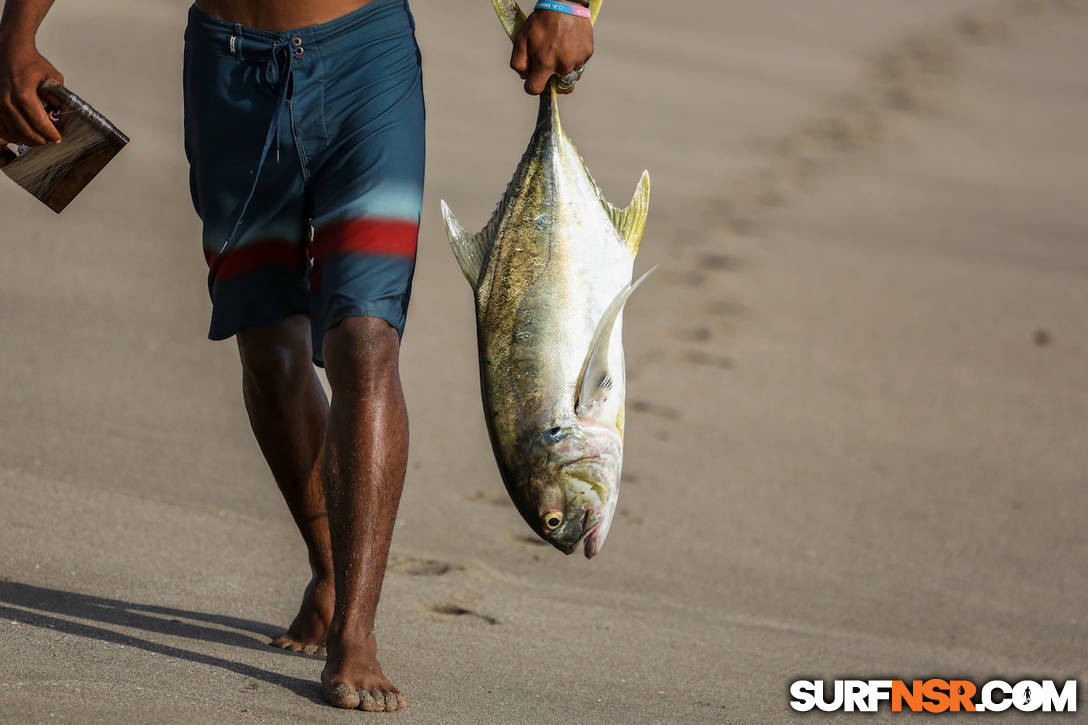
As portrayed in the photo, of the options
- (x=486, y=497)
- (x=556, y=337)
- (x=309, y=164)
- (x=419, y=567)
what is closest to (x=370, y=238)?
(x=309, y=164)

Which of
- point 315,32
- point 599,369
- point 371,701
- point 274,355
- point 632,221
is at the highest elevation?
point 315,32

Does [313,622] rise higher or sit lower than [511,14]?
lower

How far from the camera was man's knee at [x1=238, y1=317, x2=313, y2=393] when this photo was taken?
10.2ft

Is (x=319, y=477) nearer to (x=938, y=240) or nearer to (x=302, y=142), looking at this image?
(x=302, y=142)

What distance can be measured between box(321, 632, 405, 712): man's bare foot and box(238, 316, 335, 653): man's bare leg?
413mm

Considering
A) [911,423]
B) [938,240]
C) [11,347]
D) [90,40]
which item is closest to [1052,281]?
[938,240]

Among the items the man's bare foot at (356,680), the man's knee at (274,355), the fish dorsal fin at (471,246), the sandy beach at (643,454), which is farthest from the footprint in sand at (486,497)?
the fish dorsal fin at (471,246)

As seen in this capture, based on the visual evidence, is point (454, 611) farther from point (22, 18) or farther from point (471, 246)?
point (22, 18)

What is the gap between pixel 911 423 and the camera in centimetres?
609

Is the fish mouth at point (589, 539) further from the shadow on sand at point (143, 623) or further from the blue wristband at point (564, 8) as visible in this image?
the blue wristband at point (564, 8)

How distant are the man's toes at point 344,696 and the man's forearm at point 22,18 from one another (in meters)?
1.45

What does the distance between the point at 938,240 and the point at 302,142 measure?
23.1 feet

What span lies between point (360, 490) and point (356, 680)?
37cm

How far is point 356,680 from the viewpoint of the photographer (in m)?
2.73
